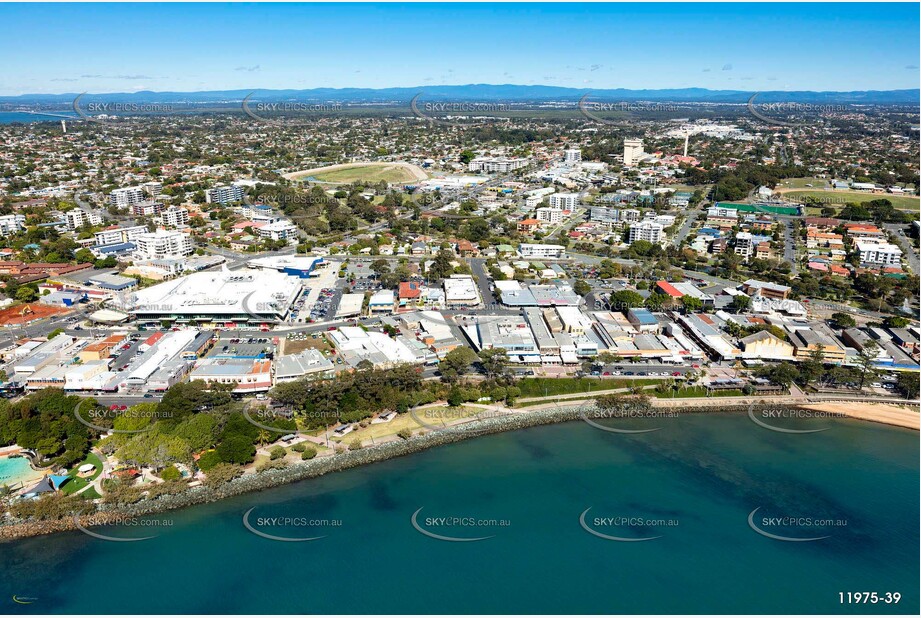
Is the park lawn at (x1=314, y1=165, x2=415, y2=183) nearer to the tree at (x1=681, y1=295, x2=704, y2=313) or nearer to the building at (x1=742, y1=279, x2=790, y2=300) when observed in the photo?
the building at (x1=742, y1=279, x2=790, y2=300)

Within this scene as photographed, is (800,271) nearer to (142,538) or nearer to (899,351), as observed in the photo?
(899,351)

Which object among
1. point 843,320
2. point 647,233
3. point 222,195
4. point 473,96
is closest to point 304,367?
Answer: point 843,320
